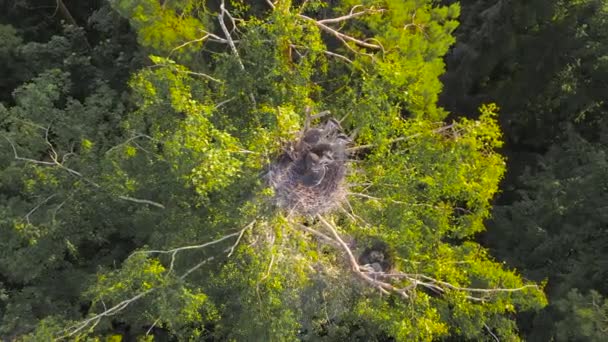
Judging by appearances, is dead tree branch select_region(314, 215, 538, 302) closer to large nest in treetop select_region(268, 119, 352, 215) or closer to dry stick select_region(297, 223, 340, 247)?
dry stick select_region(297, 223, 340, 247)

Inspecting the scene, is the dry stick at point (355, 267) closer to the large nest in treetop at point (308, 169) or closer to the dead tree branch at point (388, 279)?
the dead tree branch at point (388, 279)

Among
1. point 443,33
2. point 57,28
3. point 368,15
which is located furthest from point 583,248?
point 57,28

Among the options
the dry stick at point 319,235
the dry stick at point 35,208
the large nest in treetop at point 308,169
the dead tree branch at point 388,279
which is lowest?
the dry stick at point 35,208

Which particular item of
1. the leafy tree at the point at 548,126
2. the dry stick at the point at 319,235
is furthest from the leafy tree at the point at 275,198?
the leafy tree at the point at 548,126

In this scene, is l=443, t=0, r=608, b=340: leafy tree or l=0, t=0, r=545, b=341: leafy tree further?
l=443, t=0, r=608, b=340: leafy tree

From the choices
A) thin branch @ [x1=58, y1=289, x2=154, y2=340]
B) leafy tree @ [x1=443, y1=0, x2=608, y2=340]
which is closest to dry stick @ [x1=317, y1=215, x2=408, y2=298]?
thin branch @ [x1=58, y1=289, x2=154, y2=340]

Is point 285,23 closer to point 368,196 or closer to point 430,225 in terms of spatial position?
point 368,196

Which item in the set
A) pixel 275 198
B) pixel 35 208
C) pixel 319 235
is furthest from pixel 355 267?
pixel 35 208
